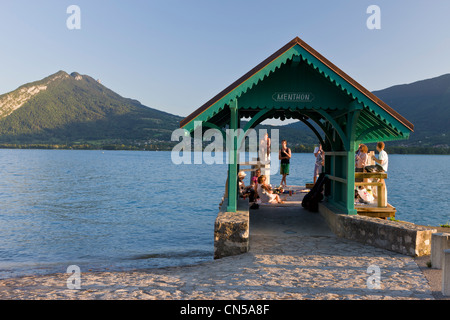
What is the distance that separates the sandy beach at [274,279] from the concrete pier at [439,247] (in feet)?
0.79

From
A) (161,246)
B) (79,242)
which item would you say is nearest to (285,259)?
(161,246)

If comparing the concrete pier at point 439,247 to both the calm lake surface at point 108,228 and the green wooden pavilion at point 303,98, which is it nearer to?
the green wooden pavilion at point 303,98

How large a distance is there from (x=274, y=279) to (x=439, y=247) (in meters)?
Answer: 3.25

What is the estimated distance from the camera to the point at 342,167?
→ 38.5 feet

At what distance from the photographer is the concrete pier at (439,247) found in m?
7.12

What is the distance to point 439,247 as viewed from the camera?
721cm

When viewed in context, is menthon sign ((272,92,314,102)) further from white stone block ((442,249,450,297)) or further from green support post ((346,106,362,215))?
white stone block ((442,249,450,297))

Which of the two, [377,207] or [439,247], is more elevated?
[377,207]

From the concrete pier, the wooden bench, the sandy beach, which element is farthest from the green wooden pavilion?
the concrete pier

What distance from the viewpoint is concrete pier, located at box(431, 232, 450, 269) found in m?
7.12

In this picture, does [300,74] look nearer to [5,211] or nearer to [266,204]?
[266,204]

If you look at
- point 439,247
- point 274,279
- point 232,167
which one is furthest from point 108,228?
point 439,247

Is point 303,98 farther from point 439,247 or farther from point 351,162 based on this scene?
point 439,247
